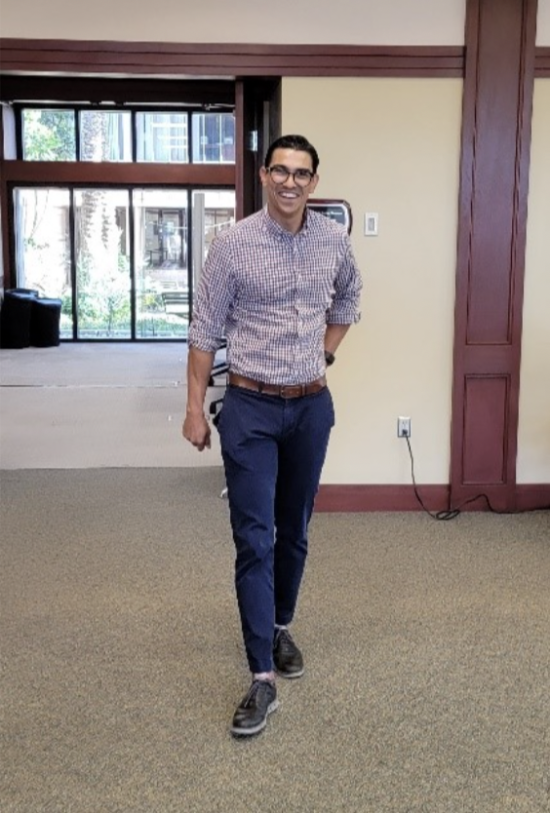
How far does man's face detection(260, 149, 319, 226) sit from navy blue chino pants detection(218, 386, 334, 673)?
1.77 feet

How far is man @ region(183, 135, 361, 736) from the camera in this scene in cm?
265

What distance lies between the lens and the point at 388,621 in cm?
345

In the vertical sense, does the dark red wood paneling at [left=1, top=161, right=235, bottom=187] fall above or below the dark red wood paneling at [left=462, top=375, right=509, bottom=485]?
above

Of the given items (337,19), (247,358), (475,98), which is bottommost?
(247,358)

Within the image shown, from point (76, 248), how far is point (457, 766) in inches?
486

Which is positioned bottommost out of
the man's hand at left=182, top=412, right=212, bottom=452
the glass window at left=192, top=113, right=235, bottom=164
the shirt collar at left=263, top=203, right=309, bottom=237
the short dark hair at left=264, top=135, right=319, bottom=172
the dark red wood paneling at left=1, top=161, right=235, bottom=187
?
the man's hand at left=182, top=412, right=212, bottom=452

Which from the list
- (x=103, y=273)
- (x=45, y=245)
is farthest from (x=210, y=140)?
(x=45, y=245)

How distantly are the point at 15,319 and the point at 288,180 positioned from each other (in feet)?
34.6

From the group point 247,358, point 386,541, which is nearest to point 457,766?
point 247,358

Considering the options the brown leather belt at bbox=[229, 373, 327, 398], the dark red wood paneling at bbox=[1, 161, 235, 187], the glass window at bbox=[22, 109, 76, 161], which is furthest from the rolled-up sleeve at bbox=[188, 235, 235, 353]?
the glass window at bbox=[22, 109, 76, 161]

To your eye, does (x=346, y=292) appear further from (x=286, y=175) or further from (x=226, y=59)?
(x=226, y=59)

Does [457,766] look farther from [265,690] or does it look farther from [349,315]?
[349,315]

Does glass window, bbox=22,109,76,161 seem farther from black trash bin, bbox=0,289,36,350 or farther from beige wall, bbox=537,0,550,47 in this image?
beige wall, bbox=537,0,550,47

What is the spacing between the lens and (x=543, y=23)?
461 cm
